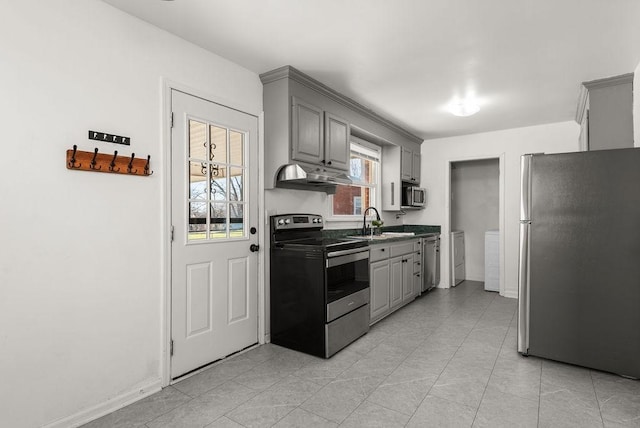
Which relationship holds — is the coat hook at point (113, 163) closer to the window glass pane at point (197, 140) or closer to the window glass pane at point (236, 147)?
the window glass pane at point (197, 140)

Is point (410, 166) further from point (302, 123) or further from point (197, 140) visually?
point (197, 140)

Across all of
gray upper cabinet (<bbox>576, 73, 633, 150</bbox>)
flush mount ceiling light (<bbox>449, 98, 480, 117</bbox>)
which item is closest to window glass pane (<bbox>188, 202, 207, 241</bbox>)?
flush mount ceiling light (<bbox>449, 98, 480, 117</bbox>)

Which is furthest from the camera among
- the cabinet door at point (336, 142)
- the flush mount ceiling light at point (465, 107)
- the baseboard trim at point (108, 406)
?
the flush mount ceiling light at point (465, 107)

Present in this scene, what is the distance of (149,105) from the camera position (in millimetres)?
2279

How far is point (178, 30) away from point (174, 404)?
245 centimetres

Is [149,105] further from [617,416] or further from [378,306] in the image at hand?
[617,416]

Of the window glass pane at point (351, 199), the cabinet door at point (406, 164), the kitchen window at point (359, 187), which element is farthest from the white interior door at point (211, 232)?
the cabinet door at point (406, 164)

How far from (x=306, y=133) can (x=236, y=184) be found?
0.80m

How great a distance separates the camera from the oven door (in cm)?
292

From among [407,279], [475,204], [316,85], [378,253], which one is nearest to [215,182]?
[316,85]

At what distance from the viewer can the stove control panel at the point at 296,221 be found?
3.11 meters

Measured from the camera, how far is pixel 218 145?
275cm

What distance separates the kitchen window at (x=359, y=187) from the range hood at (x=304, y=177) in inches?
22.5

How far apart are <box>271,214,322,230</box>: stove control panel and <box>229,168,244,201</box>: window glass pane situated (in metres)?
0.38
